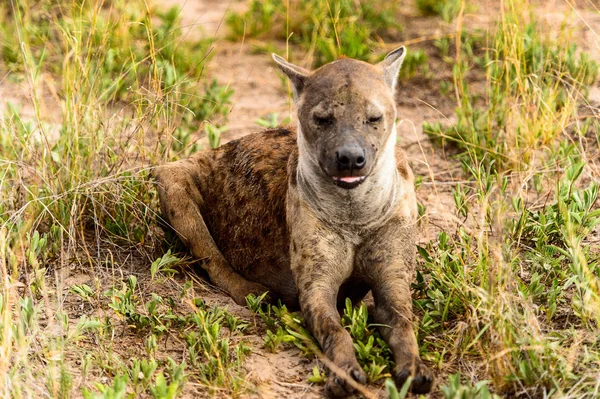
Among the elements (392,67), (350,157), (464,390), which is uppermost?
(392,67)

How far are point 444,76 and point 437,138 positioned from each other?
1063 millimetres

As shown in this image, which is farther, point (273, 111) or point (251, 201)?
point (273, 111)

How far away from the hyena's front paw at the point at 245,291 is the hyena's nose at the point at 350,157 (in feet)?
3.34

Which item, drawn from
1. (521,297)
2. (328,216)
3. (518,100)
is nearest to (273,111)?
(518,100)

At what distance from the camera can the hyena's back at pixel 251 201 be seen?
16.6ft

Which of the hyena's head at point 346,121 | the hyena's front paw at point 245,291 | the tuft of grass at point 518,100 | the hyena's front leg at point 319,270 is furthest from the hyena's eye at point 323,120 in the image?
the tuft of grass at point 518,100

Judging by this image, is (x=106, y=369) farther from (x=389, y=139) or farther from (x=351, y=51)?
(x=351, y=51)

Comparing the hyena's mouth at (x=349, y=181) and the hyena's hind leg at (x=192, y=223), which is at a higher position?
the hyena's mouth at (x=349, y=181)

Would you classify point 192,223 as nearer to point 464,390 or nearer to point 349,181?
point 349,181

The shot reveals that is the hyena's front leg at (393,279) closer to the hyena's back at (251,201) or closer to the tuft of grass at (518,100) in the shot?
the hyena's back at (251,201)

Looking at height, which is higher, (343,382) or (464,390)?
(464,390)

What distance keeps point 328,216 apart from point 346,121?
0.50m

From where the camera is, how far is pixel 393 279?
4.54 metres

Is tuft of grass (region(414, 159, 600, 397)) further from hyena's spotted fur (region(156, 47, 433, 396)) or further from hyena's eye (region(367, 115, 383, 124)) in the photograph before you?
hyena's eye (region(367, 115, 383, 124))
